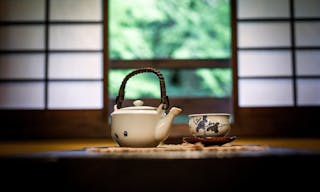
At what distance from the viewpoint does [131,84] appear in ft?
20.6

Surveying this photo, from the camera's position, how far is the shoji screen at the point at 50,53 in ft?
13.9

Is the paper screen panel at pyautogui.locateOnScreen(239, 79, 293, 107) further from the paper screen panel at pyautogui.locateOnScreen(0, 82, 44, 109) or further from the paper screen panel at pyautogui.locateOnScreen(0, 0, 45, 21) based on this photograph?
the paper screen panel at pyautogui.locateOnScreen(0, 0, 45, 21)

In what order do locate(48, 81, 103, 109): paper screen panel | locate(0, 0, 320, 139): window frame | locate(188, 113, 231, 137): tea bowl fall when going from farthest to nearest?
locate(48, 81, 103, 109): paper screen panel
locate(0, 0, 320, 139): window frame
locate(188, 113, 231, 137): tea bowl

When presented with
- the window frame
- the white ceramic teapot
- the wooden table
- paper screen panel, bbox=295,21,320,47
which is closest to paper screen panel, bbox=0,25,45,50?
the window frame

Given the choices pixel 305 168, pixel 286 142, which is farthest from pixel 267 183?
pixel 286 142

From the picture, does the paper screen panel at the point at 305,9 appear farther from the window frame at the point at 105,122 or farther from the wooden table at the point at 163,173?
the wooden table at the point at 163,173

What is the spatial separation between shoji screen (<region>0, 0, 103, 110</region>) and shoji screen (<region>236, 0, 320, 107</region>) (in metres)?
1.38

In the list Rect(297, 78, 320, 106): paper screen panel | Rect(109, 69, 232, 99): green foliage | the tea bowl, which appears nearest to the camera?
the tea bowl

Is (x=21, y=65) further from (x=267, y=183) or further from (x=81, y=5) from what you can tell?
(x=267, y=183)

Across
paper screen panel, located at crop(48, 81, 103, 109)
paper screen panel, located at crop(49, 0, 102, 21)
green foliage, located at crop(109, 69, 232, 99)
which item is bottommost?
paper screen panel, located at crop(48, 81, 103, 109)

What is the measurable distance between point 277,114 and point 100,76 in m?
1.66

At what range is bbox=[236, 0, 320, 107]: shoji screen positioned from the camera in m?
4.30

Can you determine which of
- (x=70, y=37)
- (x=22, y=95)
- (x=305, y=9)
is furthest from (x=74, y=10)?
(x=305, y=9)

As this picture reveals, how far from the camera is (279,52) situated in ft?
14.2
